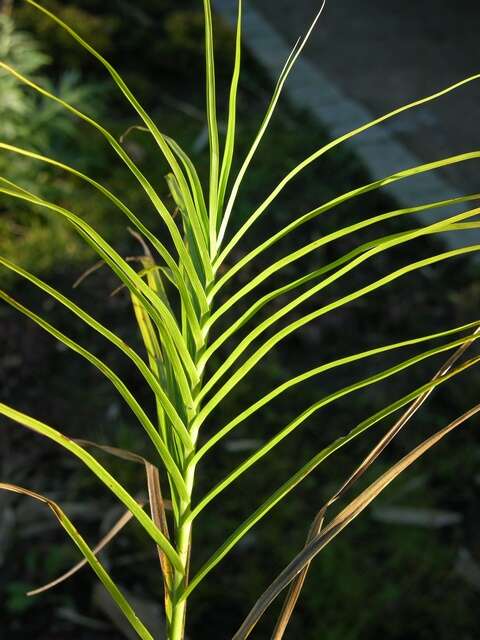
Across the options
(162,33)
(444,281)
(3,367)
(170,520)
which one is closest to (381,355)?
(444,281)

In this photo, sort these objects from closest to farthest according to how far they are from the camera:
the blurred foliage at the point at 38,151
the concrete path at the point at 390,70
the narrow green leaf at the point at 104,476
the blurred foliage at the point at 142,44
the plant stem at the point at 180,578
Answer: the narrow green leaf at the point at 104,476 → the plant stem at the point at 180,578 → the blurred foliage at the point at 38,151 → the concrete path at the point at 390,70 → the blurred foliage at the point at 142,44

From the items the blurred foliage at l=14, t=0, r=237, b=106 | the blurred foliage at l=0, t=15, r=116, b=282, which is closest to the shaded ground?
the blurred foliage at l=14, t=0, r=237, b=106

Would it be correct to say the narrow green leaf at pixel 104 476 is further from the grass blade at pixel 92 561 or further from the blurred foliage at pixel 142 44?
the blurred foliage at pixel 142 44

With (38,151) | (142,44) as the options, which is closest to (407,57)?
(142,44)

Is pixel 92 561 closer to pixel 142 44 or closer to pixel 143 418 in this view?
pixel 143 418

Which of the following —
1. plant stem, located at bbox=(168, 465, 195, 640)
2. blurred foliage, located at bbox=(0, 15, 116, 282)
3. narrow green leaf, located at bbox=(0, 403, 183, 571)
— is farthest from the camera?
blurred foliage, located at bbox=(0, 15, 116, 282)

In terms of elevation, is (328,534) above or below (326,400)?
below

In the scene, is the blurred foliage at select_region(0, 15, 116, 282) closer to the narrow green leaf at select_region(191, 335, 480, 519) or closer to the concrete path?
the concrete path

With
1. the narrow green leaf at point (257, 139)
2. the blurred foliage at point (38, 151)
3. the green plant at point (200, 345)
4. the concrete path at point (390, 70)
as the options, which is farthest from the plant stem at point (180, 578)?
the concrete path at point (390, 70)
